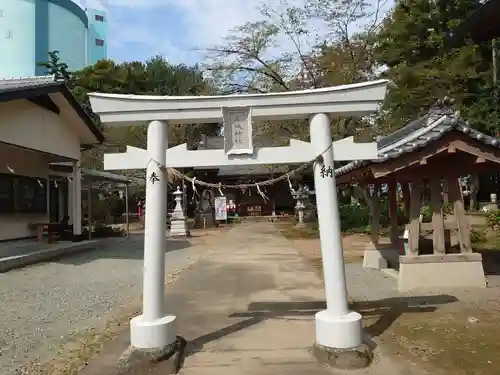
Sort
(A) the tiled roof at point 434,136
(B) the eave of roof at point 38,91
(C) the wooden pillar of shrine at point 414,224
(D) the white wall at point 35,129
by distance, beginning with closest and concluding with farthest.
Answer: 1. (A) the tiled roof at point 434,136
2. (C) the wooden pillar of shrine at point 414,224
3. (B) the eave of roof at point 38,91
4. (D) the white wall at point 35,129

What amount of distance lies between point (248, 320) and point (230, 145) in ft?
8.66

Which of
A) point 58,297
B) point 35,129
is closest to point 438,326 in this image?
point 58,297

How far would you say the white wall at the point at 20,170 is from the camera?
14.0 m

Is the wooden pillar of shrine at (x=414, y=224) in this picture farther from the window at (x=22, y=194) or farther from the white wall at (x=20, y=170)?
the window at (x=22, y=194)

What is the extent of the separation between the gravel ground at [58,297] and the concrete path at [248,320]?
96cm

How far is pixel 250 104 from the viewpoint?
5.36 m

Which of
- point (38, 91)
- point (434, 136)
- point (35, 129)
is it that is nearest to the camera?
point (434, 136)

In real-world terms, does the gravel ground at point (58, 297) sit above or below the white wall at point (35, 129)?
below

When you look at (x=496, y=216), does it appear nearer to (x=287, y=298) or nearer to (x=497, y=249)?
(x=497, y=249)

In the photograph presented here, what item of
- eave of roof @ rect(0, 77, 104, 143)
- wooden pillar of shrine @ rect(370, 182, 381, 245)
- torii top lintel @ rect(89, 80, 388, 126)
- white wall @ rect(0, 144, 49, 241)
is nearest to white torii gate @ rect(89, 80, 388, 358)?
torii top lintel @ rect(89, 80, 388, 126)

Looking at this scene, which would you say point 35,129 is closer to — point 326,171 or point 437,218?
point 326,171

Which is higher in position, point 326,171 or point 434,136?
point 434,136

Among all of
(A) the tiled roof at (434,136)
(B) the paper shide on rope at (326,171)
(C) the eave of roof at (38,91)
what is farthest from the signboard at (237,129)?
(C) the eave of roof at (38,91)

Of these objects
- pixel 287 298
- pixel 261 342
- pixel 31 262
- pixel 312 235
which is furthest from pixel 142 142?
pixel 261 342
